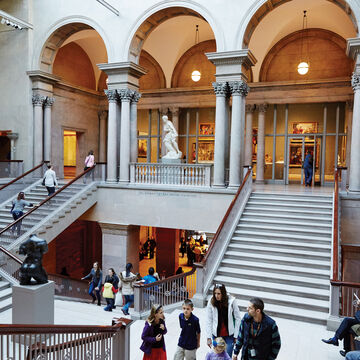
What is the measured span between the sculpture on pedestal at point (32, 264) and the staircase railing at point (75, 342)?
76.8 inches

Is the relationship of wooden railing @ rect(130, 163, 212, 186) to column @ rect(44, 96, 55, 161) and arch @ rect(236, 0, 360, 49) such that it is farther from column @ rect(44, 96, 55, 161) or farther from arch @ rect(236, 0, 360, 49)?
column @ rect(44, 96, 55, 161)

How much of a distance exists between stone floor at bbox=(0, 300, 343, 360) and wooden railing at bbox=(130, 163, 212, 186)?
19.6ft

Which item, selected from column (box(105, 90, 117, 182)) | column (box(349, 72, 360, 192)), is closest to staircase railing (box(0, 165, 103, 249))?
column (box(105, 90, 117, 182))

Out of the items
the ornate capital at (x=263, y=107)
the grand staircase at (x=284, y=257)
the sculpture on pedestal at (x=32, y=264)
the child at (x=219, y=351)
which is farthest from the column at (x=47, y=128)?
the child at (x=219, y=351)

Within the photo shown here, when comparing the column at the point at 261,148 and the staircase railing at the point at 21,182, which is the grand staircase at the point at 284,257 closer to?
the column at the point at 261,148

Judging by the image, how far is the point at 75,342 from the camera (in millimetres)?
4746

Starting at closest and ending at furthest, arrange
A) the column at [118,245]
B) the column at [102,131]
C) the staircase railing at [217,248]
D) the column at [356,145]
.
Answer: the staircase railing at [217,248], the column at [356,145], the column at [118,245], the column at [102,131]

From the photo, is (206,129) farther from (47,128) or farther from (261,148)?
(47,128)

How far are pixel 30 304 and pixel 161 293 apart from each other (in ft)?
10.7

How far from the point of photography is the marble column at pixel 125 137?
596 inches

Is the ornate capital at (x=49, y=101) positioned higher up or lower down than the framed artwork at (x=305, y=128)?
higher up

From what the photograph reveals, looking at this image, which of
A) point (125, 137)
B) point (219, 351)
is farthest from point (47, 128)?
point (219, 351)

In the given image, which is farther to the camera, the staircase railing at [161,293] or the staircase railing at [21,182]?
the staircase railing at [21,182]

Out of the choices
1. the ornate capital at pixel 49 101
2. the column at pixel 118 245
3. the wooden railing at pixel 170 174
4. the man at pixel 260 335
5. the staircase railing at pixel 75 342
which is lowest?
the column at pixel 118 245
